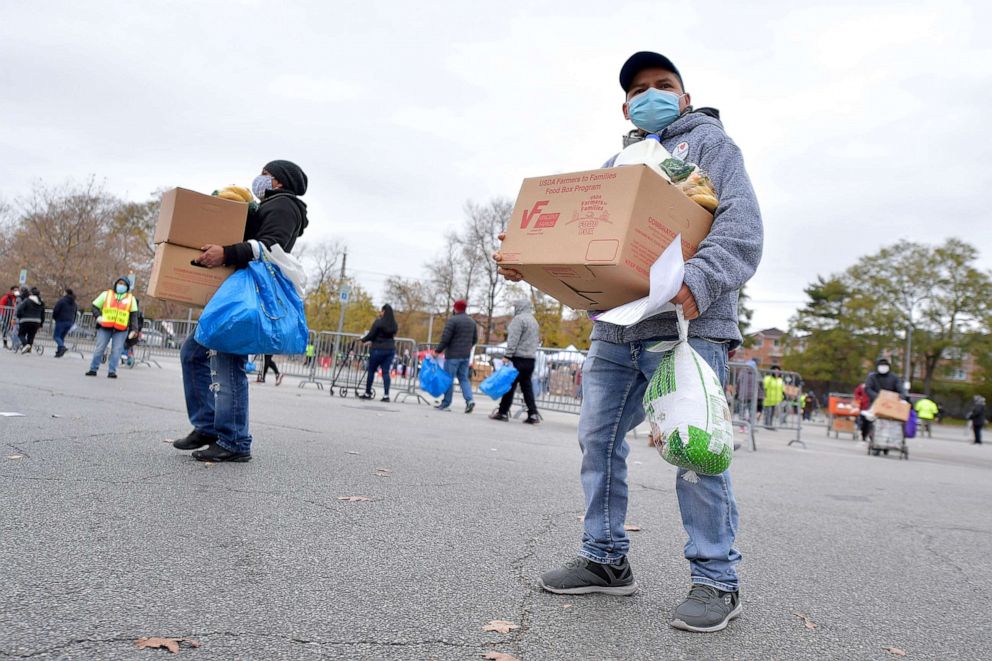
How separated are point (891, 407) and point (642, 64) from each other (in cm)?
1189

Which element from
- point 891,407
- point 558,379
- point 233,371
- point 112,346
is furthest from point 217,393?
point 891,407

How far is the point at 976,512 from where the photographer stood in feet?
20.0

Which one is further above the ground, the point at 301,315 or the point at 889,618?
the point at 301,315

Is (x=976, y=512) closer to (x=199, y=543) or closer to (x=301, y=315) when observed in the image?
(x=301, y=315)

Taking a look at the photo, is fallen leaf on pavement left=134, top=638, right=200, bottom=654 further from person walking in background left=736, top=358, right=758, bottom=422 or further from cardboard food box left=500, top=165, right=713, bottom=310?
person walking in background left=736, top=358, right=758, bottom=422

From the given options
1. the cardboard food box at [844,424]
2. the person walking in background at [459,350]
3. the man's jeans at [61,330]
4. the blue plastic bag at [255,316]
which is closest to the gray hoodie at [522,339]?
the person walking in background at [459,350]

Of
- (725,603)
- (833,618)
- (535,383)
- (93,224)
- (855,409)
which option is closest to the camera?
(725,603)

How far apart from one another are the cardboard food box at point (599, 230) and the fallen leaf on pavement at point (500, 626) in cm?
114

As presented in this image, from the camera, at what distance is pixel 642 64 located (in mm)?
2982

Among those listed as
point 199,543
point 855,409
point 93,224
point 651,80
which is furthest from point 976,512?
point 93,224

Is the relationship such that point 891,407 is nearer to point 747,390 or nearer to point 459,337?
point 747,390

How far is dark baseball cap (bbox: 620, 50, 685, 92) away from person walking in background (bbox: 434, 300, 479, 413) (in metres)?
9.83

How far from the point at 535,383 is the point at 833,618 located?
38.0 feet

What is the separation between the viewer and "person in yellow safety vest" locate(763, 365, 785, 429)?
14023 mm
